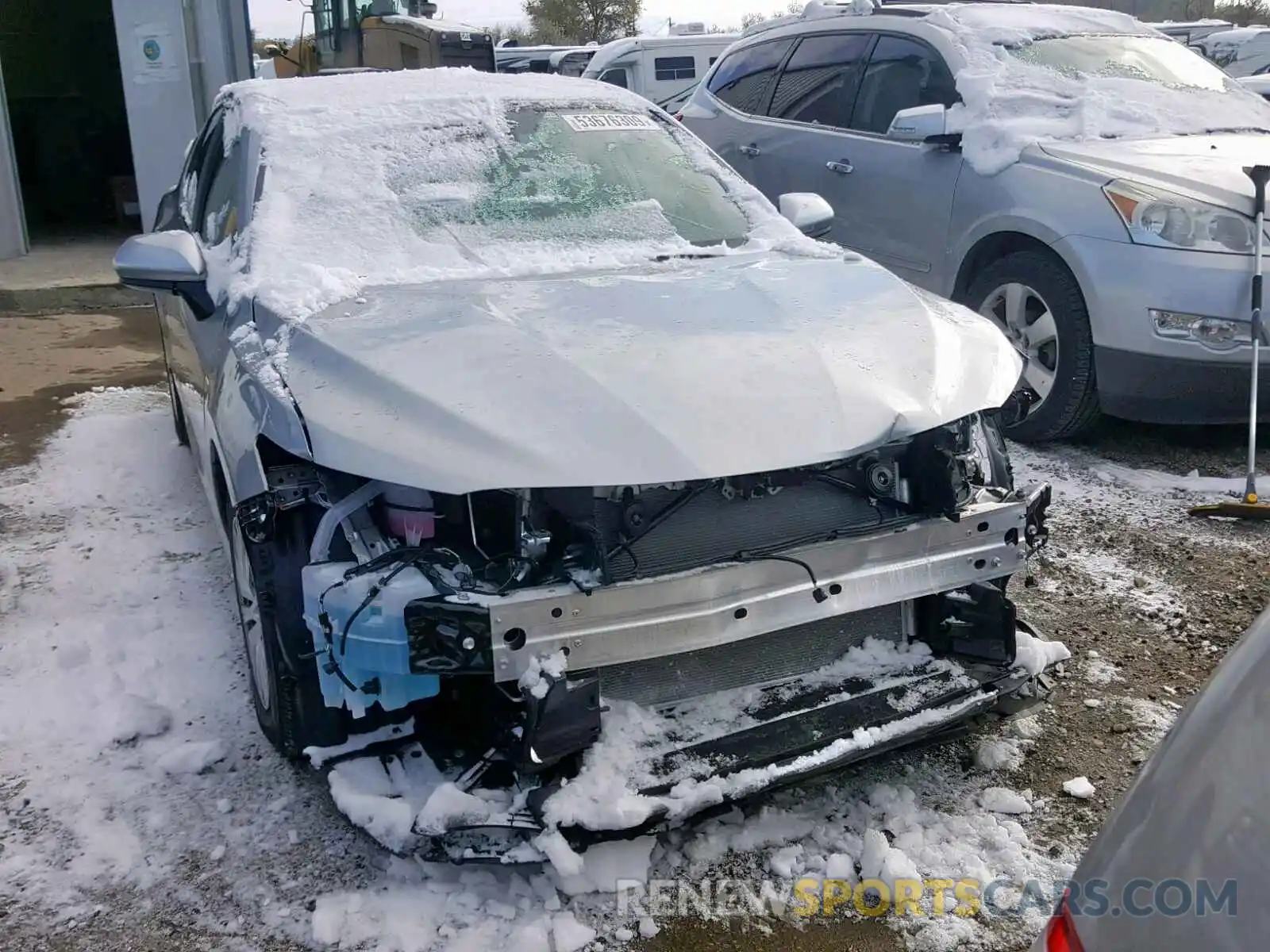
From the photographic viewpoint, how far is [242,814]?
→ 276 centimetres

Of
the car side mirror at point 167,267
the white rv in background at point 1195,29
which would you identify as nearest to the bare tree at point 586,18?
the white rv in background at point 1195,29

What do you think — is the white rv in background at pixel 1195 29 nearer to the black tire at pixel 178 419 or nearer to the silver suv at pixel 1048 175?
the silver suv at pixel 1048 175

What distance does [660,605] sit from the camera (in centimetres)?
241

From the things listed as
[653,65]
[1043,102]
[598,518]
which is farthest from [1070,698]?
[653,65]

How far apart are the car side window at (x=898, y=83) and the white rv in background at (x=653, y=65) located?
10.0m

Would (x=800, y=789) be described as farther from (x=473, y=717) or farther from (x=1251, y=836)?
(x=1251, y=836)

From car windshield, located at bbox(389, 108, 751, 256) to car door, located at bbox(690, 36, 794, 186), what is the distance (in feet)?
9.92

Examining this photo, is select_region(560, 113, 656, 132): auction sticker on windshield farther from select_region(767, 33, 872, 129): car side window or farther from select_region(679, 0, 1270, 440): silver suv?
select_region(767, 33, 872, 129): car side window

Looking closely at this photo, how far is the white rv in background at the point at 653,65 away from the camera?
16.2m

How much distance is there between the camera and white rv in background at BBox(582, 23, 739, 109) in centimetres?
1622

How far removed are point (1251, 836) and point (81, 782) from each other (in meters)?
2.71

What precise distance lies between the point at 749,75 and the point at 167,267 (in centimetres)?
508

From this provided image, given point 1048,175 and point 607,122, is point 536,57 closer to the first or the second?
point 1048,175

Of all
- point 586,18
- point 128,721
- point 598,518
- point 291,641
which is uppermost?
point 586,18
